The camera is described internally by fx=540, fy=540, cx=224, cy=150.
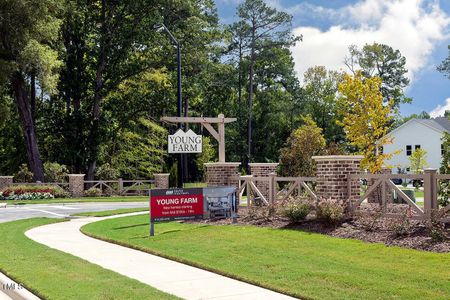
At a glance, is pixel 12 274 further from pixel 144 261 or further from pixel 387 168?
pixel 387 168

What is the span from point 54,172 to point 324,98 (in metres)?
37.4

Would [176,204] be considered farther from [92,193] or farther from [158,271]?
[92,193]

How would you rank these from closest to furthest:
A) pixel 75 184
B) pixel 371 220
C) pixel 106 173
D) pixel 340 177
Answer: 1. pixel 371 220
2. pixel 340 177
3. pixel 75 184
4. pixel 106 173

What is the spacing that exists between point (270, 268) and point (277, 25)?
51730 mm

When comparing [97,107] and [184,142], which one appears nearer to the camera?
[184,142]

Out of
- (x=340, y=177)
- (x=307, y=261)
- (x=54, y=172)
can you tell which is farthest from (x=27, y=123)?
(x=307, y=261)

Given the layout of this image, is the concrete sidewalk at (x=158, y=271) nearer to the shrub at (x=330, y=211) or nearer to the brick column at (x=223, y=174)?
the shrub at (x=330, y=211)

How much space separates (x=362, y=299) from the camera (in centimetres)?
692

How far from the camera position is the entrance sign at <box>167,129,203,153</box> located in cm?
1822

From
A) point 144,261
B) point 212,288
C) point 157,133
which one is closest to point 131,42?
point 157,133

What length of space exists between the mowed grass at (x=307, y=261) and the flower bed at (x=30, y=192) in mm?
21730

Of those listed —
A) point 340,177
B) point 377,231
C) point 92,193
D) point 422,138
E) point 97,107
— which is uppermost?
point 97,107

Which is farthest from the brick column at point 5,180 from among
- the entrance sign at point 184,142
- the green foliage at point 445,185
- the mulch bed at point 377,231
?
the green foliage at point 445,185

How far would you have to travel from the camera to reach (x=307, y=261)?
945 centimetres
